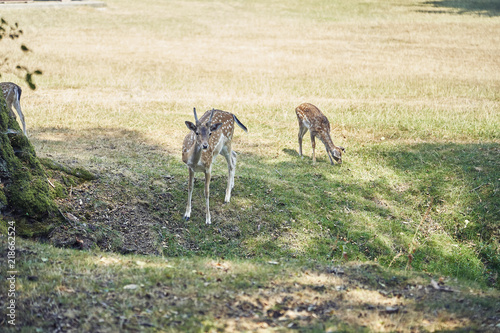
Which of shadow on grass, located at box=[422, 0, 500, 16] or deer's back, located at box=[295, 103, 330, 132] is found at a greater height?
shadow on grass, located at box=[422, 0, 500, 16]

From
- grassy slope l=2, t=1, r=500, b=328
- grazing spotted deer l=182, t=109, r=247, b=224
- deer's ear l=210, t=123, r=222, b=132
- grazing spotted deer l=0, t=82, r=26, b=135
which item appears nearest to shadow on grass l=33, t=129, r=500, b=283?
grassy slope l=2, t=1, r=500, b=328

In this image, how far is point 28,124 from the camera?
1523 cm

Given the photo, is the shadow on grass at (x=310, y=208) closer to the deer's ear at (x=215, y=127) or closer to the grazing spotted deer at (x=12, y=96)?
the grazing spotted deer at (x=12, y=96)

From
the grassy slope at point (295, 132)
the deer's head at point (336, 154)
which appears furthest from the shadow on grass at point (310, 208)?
the deer's head at point (336, 154)

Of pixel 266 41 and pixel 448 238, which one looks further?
pixel 266 41

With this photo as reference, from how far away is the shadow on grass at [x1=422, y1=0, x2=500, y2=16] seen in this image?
48.2m

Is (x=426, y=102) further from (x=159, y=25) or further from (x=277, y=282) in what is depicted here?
(x=159, y=25)

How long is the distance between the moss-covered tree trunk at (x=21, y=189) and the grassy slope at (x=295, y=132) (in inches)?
74.0

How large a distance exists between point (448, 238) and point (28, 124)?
12.0m

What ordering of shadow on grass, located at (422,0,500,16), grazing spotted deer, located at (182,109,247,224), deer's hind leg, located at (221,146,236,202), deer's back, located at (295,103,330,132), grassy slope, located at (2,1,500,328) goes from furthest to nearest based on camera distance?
1. shadow on grass, located at (422,0,500,16)
2. deer's back, located at (295,103,330,132)
3. deer's hind leg, located at (221,146,236,202)
4. grassy slope, located at (2,1,500,328)
5. grazing spotted deer, located at (182,109,247,224)

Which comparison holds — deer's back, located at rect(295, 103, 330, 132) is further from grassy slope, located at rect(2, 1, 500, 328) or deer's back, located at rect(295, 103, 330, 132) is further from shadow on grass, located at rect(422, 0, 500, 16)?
shadow on grass, located at rect(422, 0, 500, 16)

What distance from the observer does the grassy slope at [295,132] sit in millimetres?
9945

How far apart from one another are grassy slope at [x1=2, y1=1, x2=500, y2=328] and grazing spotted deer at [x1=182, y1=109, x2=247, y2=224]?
48 cm

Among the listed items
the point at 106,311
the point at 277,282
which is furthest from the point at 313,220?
the point at 106,311
